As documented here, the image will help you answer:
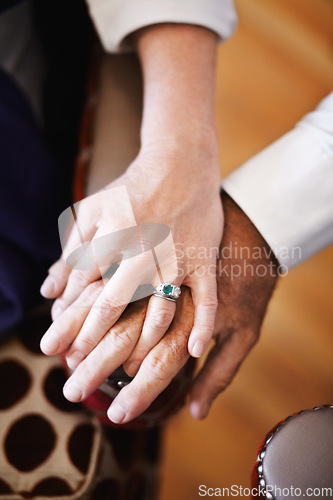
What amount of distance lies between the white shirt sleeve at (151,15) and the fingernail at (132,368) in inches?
20.9

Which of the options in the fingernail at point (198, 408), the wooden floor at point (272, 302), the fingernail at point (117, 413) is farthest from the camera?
the wooden floor at point (272, 302)

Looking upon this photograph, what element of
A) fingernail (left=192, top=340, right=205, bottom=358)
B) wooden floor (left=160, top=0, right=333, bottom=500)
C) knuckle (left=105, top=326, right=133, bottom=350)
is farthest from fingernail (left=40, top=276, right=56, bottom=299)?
wooden floor (left=160, top=0, right=333, bottom=500)

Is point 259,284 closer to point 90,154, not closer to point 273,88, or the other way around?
point 90,154

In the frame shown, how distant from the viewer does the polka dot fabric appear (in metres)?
0.55

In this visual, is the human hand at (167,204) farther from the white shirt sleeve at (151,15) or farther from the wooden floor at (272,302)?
the wooden floor at (272,302)

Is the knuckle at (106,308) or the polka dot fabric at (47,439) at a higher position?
the knuckle at (106,308)

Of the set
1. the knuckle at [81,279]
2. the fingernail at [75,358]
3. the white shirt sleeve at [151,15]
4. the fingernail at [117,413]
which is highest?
the white shirt sleeve at [151,15]

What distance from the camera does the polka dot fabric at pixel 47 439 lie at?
1.79 ft

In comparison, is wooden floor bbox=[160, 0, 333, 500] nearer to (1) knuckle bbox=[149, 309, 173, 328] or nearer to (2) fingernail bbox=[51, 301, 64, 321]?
(1) knuckle bbox=[149, 309, 173, 328]

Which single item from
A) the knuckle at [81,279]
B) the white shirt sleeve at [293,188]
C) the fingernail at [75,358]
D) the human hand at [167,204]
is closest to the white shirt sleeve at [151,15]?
the human hand at [167,204]

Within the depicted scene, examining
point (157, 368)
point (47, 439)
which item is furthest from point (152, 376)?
point (47, 439)

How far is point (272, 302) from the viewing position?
3.67 feet

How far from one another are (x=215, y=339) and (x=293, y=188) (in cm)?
25

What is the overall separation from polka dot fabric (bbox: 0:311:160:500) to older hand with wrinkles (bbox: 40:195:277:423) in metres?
0.13
